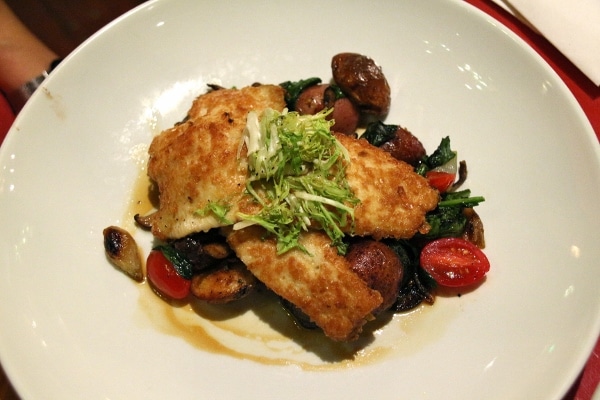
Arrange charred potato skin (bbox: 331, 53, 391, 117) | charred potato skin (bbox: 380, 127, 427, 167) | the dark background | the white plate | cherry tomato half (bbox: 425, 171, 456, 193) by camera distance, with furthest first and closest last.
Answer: the dark background, charred potato skin (bbox: 331, 53, 391, 117), charred potato skin (bbox: 380, 127, 427, 167), cherry tomato half (bbox: 425, 171, 456, 193), the white plate

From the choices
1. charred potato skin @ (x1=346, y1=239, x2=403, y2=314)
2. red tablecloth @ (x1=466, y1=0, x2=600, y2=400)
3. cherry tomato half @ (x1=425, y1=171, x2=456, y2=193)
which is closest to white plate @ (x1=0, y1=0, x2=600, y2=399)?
cherry tomato half @ (x1=425, y1=171, x2=456, y2=193)

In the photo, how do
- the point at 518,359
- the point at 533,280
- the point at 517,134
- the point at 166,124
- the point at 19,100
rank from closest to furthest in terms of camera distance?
the point at 518,359, the point at 533,280, the point at 517,134, the point at 166,124, the point at 19,100

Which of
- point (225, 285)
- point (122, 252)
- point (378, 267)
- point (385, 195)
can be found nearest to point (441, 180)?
point (385, 195)

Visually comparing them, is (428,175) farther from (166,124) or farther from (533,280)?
(166,124)

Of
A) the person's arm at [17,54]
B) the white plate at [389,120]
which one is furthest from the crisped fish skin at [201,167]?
the person's arm at [17,54]

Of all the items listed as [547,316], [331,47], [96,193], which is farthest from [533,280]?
[96,193]

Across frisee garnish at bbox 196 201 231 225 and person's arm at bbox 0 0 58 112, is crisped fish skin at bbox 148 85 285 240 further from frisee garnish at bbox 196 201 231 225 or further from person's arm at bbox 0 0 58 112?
person's arm at bbox 0 0 58 112
